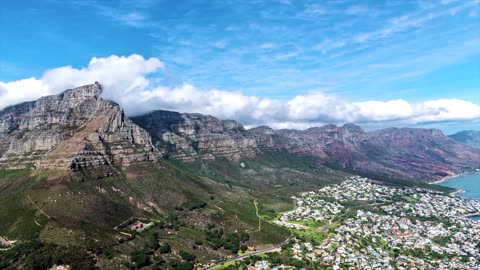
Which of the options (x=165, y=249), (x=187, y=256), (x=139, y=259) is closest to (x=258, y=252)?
(x=187, y=256)

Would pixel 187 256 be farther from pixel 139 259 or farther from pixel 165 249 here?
pixel 139 259

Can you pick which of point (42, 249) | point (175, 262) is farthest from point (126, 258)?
point (42, 249)

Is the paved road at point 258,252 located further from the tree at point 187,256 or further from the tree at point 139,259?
the tree at point 139,259

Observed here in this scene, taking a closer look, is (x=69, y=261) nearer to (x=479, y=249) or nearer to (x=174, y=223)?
(x=174, y=223)

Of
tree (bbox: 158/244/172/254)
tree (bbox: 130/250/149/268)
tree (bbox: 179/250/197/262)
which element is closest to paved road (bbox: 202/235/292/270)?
tree (bbox: 179/250/197/262)

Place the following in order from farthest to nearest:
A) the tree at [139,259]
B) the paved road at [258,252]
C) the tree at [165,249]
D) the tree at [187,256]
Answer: the tree at [165,249]
the paved road at [258,252]
the tree at [187,256]
the tree at [139,259]

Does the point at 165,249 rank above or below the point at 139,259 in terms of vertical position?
below

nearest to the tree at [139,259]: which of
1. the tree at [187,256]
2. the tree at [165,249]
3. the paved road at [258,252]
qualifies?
the tree at [165,249]

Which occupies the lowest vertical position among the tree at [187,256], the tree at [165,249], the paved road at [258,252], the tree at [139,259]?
the paved road at [258,252]

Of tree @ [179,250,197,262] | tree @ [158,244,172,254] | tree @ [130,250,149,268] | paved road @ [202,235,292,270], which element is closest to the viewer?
tree @ [130,250,149,268]

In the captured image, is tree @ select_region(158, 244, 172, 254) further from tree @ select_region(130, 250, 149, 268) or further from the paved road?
the paved road

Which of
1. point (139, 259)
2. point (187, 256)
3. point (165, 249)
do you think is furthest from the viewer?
point (165, 249)

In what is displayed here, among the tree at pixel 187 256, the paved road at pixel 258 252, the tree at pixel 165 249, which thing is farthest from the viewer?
the tree at pixel 165 249

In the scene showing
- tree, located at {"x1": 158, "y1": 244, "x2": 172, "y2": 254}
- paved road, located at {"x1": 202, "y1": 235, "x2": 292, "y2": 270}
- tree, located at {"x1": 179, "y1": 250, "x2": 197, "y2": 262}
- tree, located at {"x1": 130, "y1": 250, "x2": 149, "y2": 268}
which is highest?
tree, located at {"x1": 130, "y1": 250, "x2": 149, "y2": 268}
